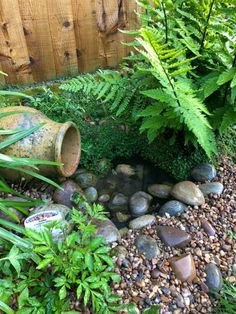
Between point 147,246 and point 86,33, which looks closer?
point 147,246

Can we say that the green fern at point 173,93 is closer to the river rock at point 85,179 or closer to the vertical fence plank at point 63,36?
the river rock at point 85,179

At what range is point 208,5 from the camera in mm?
2166

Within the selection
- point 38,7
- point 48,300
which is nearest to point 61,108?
point 38,7

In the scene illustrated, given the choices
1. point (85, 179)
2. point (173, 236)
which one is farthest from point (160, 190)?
point (85, 179)

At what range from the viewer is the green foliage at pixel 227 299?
1.83m

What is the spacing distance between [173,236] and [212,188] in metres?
0.50

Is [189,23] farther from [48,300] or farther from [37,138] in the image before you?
[48,300]

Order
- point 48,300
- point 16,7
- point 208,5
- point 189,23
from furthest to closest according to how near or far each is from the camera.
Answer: point 16,7, point 189,23, point 208,5, point 48,300

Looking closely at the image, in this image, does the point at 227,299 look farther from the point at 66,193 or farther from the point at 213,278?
the point at 66,193

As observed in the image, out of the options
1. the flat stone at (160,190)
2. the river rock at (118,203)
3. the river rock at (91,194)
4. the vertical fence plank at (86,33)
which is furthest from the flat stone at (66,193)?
the vertical fence plank at (86,33)

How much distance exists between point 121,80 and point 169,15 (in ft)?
1.71

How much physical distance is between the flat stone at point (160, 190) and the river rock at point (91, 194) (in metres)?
0.38

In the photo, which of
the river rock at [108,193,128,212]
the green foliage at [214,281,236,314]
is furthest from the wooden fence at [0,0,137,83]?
the green foliage at [214,281,236,314]

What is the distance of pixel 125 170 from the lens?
268 cm
